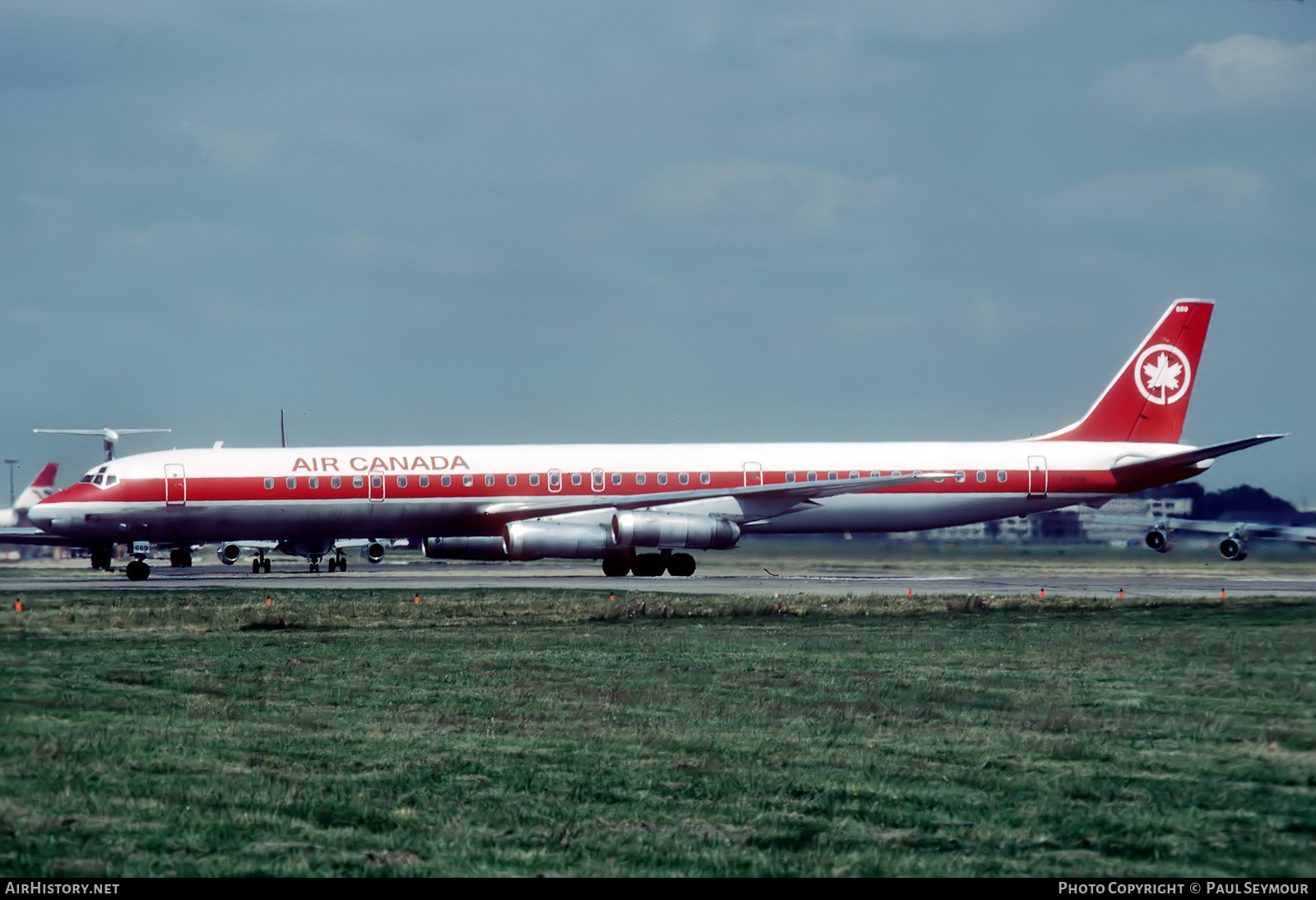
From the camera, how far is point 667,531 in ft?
128

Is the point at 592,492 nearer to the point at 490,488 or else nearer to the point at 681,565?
the point at 490,488

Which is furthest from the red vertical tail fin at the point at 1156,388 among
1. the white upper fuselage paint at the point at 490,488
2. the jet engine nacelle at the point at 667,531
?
the jet engine nacelle at the point at 667,531

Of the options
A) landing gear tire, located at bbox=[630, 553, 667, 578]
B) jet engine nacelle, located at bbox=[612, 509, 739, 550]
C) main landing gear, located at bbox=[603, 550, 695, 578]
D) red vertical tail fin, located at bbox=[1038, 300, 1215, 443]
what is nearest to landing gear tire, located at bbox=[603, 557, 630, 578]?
main landing gear, located at bbox=[603, 550, 695, 578]

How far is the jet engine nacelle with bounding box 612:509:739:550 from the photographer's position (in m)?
38.8

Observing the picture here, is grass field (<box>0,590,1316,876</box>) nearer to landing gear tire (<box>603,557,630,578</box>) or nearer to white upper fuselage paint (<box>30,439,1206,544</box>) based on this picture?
white upper fuselage paint (<box>30,439,1206,544</box>)

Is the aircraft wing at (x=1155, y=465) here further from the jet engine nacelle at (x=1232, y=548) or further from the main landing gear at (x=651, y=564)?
the main landing gear at (x=651, y=564)

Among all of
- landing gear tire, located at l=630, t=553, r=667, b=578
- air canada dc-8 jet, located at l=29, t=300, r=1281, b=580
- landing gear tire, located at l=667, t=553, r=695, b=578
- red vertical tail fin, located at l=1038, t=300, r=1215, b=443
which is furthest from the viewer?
red vertical tail fin, located at l=1038, t=300, r=1215, b=443

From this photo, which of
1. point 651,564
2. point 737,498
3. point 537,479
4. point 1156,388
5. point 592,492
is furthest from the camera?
point 1156,388

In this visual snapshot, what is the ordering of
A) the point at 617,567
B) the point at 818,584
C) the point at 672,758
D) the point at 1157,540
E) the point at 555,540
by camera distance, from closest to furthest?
1. the point at 672,758
2. the point at 818,584
3. the point at 555,540
4. the point at 1157,540
5. the point at 617,567

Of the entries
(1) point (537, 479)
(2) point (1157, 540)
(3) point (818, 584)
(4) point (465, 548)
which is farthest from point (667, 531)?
(2) point (1157, 540)

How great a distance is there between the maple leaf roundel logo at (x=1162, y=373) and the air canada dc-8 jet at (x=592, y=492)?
221 cm

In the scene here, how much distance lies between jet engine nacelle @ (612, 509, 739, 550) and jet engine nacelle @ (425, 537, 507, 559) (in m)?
4.83

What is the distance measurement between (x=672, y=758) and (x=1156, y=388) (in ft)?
130

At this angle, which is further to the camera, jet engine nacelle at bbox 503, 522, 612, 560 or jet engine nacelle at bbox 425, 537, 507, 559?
jet engine nacelle at bbox 425, 537, 507, 559
